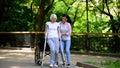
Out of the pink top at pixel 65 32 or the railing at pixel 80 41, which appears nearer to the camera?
the pink top at pixel 65 32

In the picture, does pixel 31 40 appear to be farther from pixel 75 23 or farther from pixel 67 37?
pixel 75 23

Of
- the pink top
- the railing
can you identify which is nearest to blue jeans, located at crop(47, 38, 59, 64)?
the pink top

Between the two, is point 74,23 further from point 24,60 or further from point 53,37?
point 53,37

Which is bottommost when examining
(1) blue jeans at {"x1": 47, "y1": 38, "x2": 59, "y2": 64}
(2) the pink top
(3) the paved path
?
(3) the paved path

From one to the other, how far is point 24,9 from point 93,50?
43.7 feet

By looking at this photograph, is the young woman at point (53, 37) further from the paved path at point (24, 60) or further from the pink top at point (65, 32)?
the paved path at point (24, 60)

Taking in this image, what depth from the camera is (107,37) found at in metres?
21.2

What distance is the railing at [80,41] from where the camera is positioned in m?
21.1

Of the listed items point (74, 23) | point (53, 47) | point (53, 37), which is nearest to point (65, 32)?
point (53, 37)

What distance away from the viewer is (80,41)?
22500mm

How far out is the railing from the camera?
21075 millimetres

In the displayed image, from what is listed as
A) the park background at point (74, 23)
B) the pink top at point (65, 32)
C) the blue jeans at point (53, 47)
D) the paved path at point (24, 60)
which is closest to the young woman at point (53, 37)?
the blue jeans at point (53, 47)

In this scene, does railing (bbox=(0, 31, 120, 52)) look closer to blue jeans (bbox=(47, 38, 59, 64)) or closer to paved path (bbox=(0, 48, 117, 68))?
paved path (bbox=(0, 48, 117, 68))

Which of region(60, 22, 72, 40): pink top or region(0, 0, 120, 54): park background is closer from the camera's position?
region(60, 22, 72, 40): pink top
